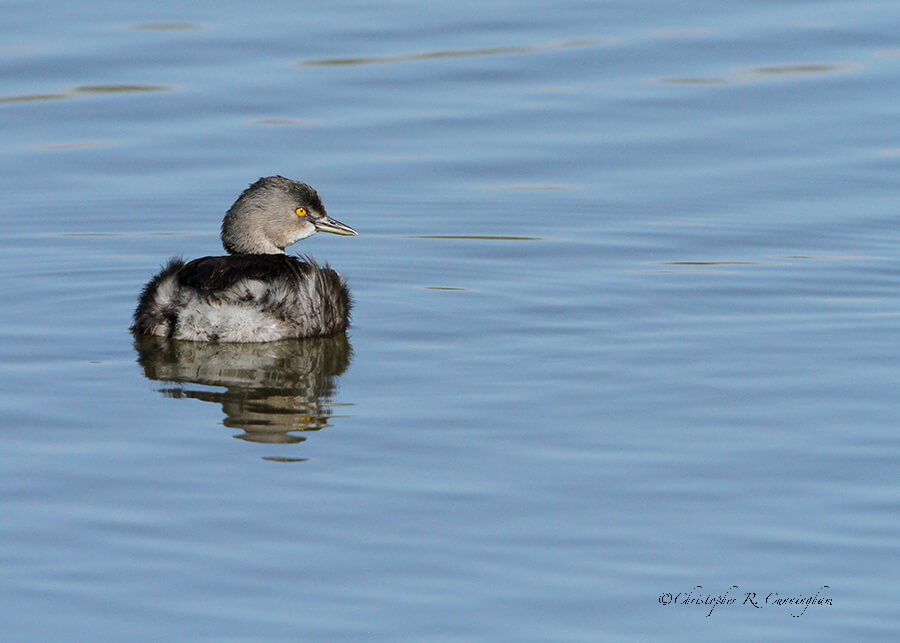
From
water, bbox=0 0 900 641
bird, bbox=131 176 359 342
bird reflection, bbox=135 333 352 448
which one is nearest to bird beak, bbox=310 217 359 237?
water, bbox=0 0 900 641

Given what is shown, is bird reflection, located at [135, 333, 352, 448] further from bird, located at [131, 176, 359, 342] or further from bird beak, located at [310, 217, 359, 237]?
bird beak, located at [310, 217, 359, 237]

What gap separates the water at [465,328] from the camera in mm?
6000

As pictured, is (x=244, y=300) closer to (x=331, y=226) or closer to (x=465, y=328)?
(x=465, y=328)

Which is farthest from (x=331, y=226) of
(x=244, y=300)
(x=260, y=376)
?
(x=260, y=376)

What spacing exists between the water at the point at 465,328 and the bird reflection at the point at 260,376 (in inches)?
1.2

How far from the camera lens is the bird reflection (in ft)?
25.4

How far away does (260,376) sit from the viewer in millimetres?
8555

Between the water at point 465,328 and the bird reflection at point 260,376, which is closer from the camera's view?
the water at point 465,328

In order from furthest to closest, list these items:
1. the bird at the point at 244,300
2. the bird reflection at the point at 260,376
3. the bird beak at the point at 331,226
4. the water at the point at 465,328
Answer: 1. the bird beak at the point at 331,226
2. the bird at the point at 244,300
3. the bird reflection at the point at 260,376
4. the water at the point at 465,328

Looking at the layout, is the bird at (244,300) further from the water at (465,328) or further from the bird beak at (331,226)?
the bird beak at (331,226)

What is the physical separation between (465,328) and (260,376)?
1.19m

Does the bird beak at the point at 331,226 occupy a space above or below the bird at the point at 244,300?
above

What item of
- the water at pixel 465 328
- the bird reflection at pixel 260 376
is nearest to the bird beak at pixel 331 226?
the water at pixel 465 328

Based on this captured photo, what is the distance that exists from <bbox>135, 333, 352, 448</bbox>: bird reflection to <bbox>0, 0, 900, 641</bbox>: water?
1.2 inches
